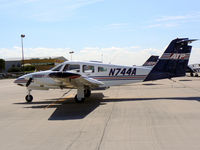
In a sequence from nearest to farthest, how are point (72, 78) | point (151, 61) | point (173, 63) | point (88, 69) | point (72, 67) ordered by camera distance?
point (72, 78) → point (72, 67) → point (88, 69) → point (173, 63) → point (151, 61)

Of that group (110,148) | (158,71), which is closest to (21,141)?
(110,148)

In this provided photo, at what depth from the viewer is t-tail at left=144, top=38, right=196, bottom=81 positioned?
12500 millimetres

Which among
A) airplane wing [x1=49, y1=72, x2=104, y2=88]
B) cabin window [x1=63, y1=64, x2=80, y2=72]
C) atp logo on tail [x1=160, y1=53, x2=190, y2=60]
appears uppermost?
atp logo on tail [x1=160, y1=53, x2=190, y2=60]

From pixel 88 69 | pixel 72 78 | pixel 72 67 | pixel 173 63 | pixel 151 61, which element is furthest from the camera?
pixel 151 61

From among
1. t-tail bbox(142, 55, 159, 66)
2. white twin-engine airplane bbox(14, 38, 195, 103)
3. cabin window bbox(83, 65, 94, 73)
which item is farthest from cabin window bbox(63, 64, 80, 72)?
t-tail bbox(142, 55, 159, 66)

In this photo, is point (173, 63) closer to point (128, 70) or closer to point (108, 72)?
point (128, 70)

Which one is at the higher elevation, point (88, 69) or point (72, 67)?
point (72, 67)

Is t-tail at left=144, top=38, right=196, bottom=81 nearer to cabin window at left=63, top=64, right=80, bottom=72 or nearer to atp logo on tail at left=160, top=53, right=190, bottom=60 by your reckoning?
atp logo on tail at left=160, top=53, right=190, bottom=60

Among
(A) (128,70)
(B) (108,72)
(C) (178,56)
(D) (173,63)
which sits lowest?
→ (B) (108,72)

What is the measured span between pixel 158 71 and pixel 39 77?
652 cm

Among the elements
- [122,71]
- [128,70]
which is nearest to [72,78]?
[122,71]

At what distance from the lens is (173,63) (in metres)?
12.6

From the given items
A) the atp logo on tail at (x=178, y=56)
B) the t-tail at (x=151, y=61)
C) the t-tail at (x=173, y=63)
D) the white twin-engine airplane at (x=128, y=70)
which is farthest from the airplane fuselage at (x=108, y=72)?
the t-tail at (x=151, y=61)

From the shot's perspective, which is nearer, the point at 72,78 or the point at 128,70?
the point at 72,78
